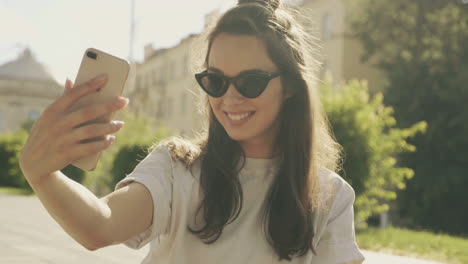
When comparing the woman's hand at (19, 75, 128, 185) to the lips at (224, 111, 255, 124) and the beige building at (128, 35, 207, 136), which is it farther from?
the beige building at (128, 35, 207, 136)

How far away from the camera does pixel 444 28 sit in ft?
85.3

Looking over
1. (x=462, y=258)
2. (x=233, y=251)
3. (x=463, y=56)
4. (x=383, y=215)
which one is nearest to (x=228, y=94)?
(x=233, y=251)

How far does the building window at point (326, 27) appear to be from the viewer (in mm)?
33153

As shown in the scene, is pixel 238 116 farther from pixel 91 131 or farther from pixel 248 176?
pixel 91 131

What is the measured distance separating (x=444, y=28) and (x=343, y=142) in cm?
1667

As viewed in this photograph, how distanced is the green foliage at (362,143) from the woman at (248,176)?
8.94 meters

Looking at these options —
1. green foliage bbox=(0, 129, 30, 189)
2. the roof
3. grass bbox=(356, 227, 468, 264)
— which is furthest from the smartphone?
the roof

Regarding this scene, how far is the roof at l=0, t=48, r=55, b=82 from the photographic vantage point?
71.6 m

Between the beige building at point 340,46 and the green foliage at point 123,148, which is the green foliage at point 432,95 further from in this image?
the green foliage at point 123,148

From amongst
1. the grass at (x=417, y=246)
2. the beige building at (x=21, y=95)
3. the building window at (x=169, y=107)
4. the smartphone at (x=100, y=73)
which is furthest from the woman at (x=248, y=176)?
the beige building at (x=21, y=95)

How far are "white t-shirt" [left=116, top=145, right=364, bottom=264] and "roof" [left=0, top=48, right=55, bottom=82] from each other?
72345mm

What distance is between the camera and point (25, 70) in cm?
7275

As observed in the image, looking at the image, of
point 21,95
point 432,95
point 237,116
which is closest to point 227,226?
point 237,116

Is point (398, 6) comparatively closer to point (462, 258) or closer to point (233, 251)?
point (462, 258)
